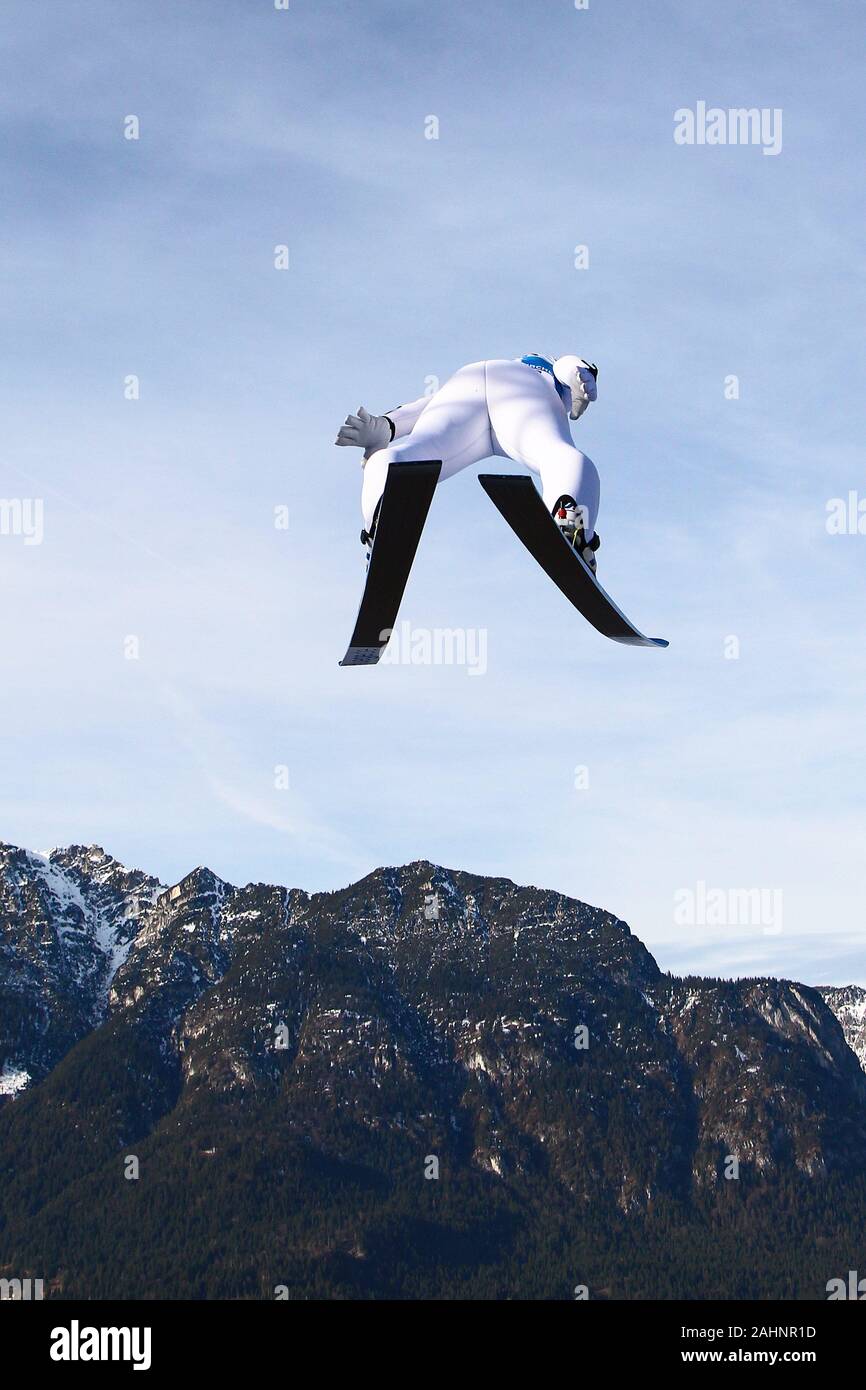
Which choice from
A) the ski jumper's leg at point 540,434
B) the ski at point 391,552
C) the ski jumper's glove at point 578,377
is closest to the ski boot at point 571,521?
the ski jumper's leg at point 540,434

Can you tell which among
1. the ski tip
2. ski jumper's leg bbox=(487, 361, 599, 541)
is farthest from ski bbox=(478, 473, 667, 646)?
the ski tip

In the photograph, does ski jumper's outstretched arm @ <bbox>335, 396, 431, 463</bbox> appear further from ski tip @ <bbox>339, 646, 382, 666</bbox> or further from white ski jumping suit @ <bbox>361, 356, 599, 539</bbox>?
ski tip @ <bbox>339, 646, 382, 666</bbox>

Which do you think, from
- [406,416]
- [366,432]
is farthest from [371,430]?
[406,416]

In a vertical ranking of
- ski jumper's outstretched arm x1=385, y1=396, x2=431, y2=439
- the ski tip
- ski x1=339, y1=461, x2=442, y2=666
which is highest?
ski jumper's outstretched arm x1=385, y1=396, x2=431, y2=439

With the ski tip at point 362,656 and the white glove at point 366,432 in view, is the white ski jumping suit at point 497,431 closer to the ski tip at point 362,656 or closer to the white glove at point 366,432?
the white glove at point 366,432

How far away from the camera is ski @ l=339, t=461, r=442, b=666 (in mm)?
16234

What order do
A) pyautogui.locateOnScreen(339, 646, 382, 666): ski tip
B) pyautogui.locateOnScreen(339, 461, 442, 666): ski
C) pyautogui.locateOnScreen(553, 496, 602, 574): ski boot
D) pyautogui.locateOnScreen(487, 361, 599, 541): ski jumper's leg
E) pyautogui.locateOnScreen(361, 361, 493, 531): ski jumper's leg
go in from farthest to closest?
pyautogui.locateOnScreen(339, 646, 382, 666): ski tip → pyautogui.locateOnScreen(361, 361, 493, 531): ski jumper's leg → pyautogui.locateOnScreen(487, 361, 599, 541): ski jumper's leg → pyautogui.locateOnScreen(553, 496, 602, 574): ski boot → pyautogui.locateOnScreen(339, 461, 442, 666): ski

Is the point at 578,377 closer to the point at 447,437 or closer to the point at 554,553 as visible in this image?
the point at 447,437

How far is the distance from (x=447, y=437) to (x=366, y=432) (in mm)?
1104

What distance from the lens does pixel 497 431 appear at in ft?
59.7

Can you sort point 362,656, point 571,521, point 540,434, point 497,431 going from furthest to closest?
point 497,431, point 362,656, point 540,434, point 571,521
